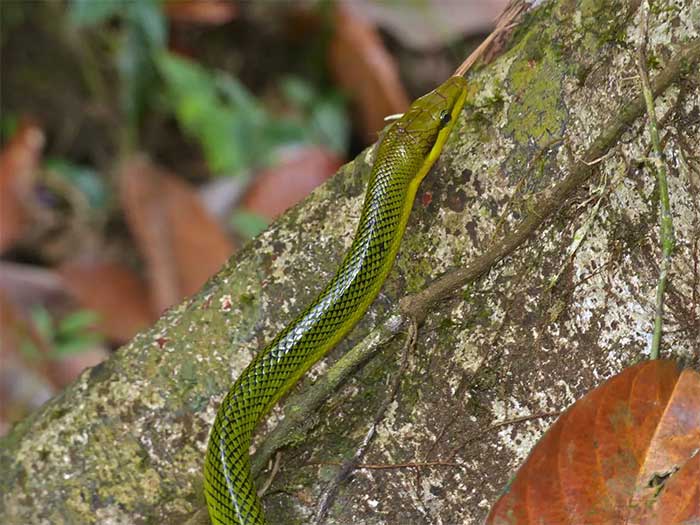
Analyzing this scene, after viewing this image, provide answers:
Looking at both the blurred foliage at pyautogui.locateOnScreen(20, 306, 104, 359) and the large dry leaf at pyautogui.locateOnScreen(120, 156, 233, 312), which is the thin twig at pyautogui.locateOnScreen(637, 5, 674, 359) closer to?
the large dry leaf at pyautogui.locateOnScreen(120, 156, 233, 312)

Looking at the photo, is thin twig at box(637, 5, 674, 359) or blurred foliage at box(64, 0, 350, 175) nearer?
thin twig at box(637, 5, 674, 359)

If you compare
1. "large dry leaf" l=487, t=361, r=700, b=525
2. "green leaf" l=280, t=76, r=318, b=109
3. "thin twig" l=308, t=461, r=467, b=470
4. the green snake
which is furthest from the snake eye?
"green leaf" l=280, t=76, r=318, b=109

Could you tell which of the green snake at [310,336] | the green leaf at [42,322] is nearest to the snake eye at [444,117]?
the green snake at [310,336]

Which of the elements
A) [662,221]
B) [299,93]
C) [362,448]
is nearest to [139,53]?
[299,93]

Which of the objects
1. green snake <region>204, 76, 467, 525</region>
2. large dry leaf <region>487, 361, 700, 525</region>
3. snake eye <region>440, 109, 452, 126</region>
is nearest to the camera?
large dry leaf <region>487, 361, 700, 525</region>

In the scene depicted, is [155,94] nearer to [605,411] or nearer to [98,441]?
[98,441]

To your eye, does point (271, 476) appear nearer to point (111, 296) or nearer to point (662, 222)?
point (662, 222)

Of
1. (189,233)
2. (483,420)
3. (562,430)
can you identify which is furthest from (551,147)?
(189,233)
